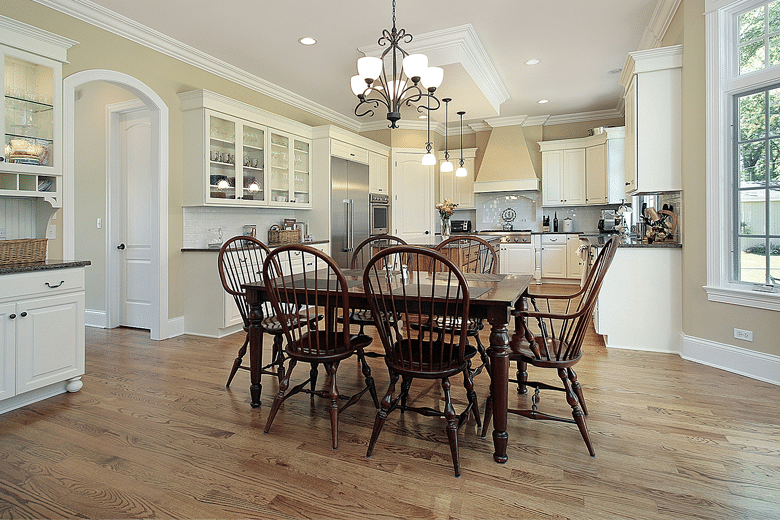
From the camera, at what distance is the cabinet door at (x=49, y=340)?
8.71 feet

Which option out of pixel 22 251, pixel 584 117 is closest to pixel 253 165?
pixel 22 251

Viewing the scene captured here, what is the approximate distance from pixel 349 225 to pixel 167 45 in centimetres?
308

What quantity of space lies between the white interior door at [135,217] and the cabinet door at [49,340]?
187 centimetres

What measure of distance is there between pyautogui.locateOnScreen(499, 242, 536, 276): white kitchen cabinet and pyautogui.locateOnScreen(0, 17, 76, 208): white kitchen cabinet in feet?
21.1

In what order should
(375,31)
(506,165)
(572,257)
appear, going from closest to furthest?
(375,31)
(572,257)
(506,165)

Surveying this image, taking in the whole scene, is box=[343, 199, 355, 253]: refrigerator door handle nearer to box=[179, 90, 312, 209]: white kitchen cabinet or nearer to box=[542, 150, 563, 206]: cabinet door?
box=[179, 90, 312, 209]: white kitchen cabinet

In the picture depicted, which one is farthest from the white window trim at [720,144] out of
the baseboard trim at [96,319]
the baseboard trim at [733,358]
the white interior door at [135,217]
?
the baseboard trim at [96,319]

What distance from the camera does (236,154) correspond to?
4.82 meters

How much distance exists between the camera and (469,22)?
4.13 meters

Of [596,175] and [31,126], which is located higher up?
[596,175]

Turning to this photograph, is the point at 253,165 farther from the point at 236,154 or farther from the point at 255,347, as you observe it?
the point at 255,347

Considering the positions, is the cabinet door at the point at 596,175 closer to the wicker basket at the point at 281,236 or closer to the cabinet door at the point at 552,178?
the cabinet door at the point at 552,178

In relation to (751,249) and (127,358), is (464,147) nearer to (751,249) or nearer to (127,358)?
(751,249)

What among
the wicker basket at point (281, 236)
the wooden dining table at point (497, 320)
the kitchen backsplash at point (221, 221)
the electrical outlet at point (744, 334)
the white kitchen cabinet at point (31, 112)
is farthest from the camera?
the wicker basket at point (281, 236)
